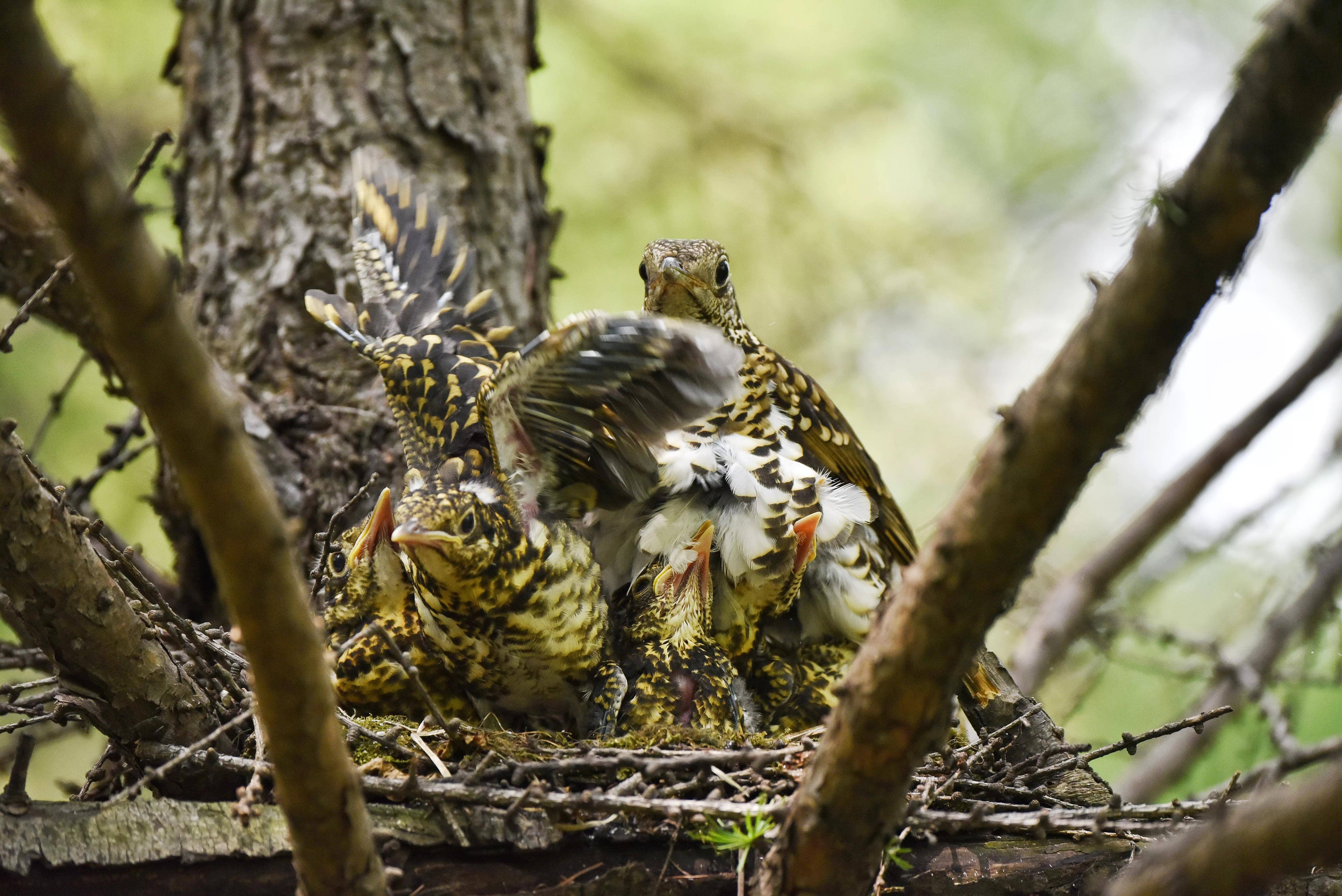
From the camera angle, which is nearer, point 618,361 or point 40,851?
point 40,851

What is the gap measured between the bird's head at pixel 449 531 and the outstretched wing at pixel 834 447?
3.52 ft

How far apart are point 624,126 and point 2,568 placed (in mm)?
4258

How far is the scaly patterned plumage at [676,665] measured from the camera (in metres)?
2.64

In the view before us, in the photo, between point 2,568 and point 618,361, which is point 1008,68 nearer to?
point 618,361

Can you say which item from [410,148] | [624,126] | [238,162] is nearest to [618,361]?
[410,148]

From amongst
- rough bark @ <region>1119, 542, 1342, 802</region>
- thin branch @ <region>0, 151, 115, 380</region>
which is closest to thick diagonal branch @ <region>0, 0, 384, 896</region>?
thin branch @ <region>0, 151, 115, 380</region>

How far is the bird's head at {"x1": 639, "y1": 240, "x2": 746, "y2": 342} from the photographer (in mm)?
3133

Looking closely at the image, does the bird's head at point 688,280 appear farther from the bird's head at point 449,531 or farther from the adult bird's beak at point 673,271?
the bird's head at point 449,531

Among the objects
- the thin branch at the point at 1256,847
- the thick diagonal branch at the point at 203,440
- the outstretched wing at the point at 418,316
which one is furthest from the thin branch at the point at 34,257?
the thin branch at the point at 1256,847

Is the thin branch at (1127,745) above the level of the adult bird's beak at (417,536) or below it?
below

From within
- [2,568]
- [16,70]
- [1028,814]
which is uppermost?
[2,568]

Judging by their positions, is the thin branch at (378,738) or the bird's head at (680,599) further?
the bird's head at (680,599)

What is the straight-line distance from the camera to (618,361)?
2277mm

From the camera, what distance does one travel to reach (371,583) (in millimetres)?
2830
